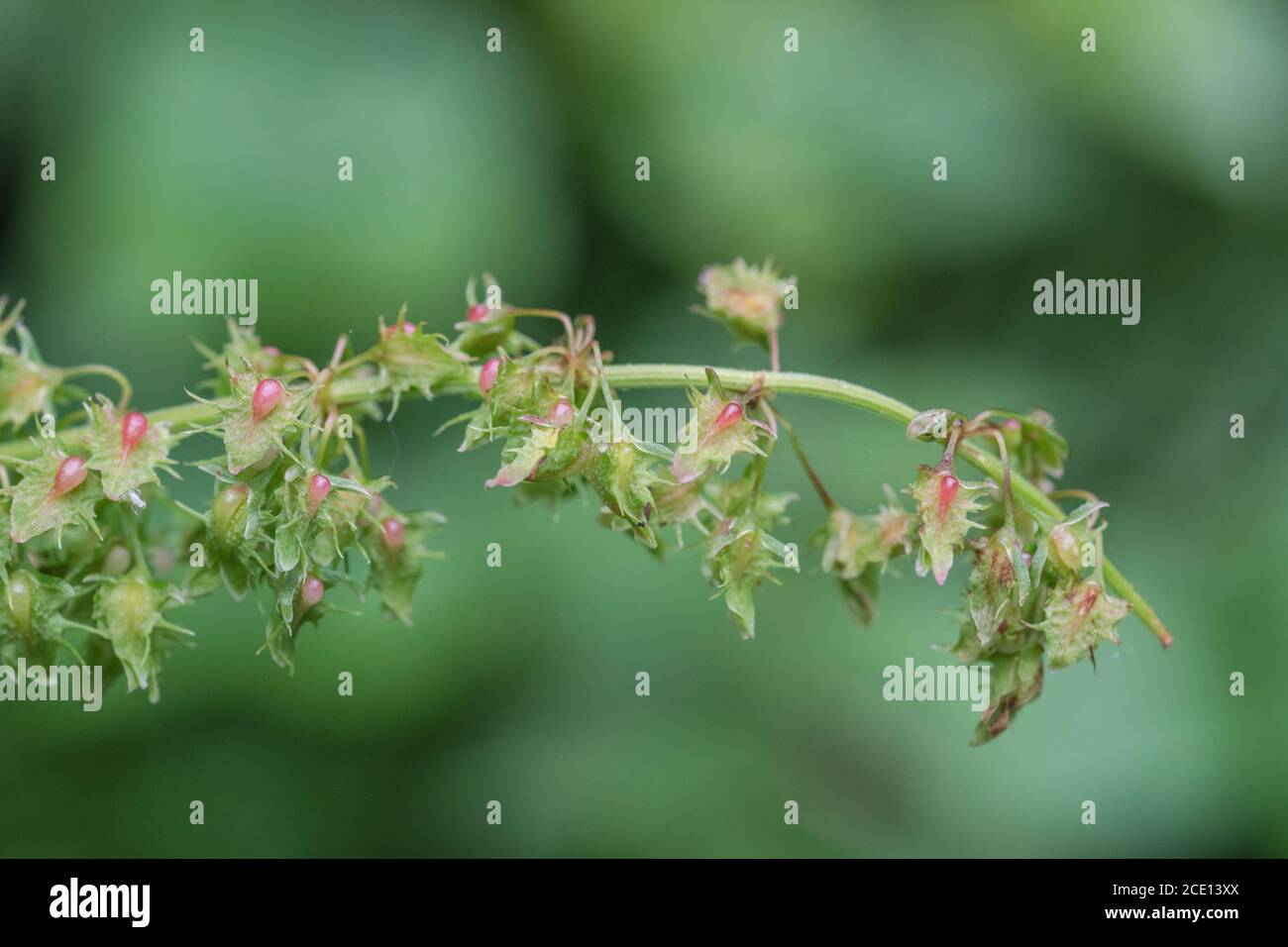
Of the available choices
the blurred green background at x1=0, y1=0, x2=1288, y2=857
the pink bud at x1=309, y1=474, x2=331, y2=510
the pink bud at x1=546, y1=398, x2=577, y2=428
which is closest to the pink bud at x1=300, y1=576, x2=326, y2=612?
the pink bud at x1=309, y1=474, x2=331, y2=510

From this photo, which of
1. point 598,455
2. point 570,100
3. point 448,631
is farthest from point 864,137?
point 598,455

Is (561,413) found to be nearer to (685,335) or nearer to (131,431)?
(131,431)

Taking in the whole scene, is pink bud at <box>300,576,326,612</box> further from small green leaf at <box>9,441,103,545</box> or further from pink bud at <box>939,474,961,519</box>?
pink bud at <box>939,474,961,519</box>

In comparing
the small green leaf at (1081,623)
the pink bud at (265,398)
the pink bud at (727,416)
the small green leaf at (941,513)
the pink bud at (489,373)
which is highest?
the pink bud at (489,373)

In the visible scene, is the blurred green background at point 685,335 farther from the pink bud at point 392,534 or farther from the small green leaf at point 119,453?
the small green leaf at point 119,453

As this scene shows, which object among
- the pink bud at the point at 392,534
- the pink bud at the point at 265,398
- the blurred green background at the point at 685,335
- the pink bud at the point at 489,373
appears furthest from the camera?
the blurred green background at the point at 685,335

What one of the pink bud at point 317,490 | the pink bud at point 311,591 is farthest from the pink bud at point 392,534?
the pink bud at point 317,490

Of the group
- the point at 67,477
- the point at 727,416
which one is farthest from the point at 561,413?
the point at 67,477

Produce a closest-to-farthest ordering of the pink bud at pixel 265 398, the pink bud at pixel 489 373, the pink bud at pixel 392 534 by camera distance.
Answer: the pink bud at pixel 265 398, the pink bud at pixel 489 373, the pink bud at pixel 392 534
